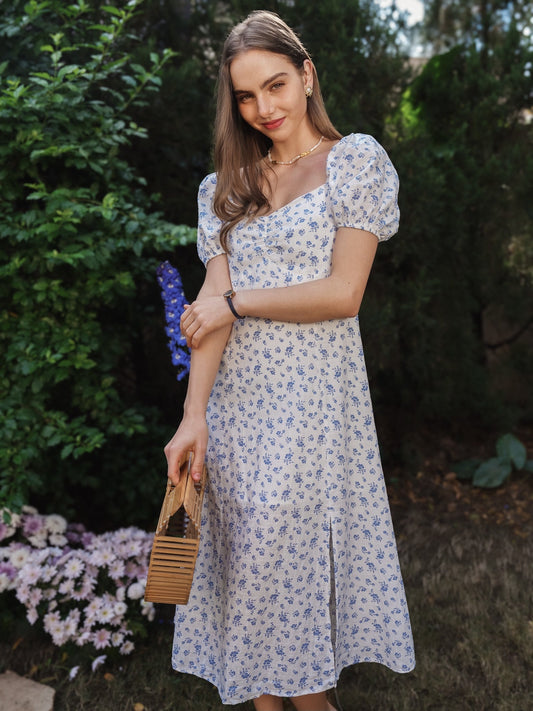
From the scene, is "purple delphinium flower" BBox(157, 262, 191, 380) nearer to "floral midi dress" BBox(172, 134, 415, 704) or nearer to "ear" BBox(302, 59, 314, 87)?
"floral midi dress" BBox(172, 134, 415, 704)

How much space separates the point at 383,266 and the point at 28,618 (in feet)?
7.38

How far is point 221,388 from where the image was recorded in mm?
1871

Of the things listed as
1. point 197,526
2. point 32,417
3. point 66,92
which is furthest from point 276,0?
point 197,526

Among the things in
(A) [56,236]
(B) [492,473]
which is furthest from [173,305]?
(B) [492,473]

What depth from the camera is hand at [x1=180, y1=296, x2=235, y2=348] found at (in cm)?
170

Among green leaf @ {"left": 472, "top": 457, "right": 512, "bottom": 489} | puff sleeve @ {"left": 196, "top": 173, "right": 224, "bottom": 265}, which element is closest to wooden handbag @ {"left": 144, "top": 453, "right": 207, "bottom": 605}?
puff sleeve @ {"left": 196, "top": 173, "right": 224, "bottom": 265}

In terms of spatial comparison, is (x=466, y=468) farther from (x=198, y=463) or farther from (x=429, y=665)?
(x=198, y=463)

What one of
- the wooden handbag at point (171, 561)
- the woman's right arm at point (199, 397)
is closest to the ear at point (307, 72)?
the woman's right arm at point (199, 397)

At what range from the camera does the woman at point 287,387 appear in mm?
1708

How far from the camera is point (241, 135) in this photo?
6.20ft

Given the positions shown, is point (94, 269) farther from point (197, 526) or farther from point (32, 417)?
point (197, 526)

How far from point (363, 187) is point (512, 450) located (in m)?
2.56

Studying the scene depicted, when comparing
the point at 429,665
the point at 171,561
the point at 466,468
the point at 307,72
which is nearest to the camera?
the point at 171,561

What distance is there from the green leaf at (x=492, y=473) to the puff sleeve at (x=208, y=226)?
2464 mm
